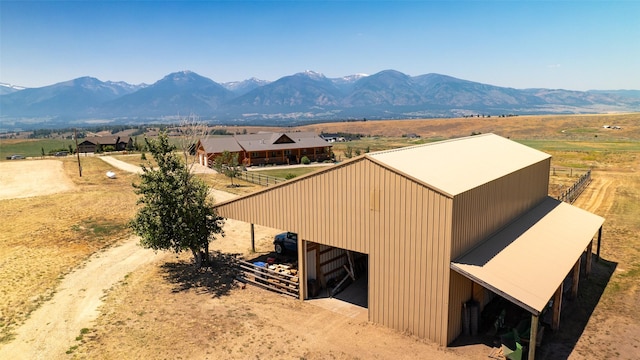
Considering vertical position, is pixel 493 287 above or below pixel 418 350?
above

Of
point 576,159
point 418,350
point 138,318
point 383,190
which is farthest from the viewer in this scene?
point 576,159

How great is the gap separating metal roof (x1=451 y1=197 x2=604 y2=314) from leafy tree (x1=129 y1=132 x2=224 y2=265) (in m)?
12.1

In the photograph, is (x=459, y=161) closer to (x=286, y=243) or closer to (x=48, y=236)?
(x=286, y=243)

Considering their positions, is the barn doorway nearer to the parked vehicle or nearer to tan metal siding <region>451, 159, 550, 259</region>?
the parked vehicle

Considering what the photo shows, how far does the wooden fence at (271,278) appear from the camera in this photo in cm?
1770

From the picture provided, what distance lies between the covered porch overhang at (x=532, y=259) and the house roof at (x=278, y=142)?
4910 centimetres

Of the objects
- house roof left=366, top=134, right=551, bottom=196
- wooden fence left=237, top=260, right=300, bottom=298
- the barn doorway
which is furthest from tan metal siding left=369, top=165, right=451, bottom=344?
wooden fence left=237, top=260, right=300, bottom=298

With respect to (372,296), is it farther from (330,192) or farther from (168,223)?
(168,223)

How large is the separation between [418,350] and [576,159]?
59.4 m

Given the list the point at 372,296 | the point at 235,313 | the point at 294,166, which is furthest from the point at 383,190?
the point at 294,166

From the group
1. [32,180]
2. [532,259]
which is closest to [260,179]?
[32,180]

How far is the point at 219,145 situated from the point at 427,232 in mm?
55142

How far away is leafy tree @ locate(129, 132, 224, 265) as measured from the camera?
62.4 ft

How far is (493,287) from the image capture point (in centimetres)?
1245
